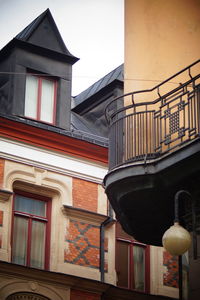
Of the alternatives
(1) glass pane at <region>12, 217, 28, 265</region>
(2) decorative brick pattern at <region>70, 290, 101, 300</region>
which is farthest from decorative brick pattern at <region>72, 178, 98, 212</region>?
(2) decorative brick pattern at <region>70, 290, 101, 300</region>

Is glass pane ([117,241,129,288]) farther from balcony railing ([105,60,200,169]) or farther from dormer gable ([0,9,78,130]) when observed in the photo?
balcony railing ([105,60,200,169])

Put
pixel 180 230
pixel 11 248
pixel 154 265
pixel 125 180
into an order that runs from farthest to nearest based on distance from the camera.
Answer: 1. pixel 154 265
2. pixel 11 248
3. pixel 125 180
4. pixel 180 230

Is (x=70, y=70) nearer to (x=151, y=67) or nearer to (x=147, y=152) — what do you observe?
(x=151, y=67)

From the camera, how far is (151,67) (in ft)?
55.1

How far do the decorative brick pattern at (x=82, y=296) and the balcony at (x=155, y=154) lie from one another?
4.87m

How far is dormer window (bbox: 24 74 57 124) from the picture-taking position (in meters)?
22.3

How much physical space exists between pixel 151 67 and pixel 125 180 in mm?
2566

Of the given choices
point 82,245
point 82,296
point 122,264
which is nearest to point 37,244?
point 82,245

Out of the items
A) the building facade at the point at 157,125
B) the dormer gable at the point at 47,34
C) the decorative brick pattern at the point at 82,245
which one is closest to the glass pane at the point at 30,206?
the decorative brick pattern at the point at 82,245

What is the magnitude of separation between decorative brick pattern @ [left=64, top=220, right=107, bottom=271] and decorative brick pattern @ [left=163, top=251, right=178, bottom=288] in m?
1.90

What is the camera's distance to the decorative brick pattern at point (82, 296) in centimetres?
2102

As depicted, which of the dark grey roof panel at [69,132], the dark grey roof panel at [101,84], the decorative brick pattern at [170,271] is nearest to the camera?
the dark grey roof panel at [69,132]

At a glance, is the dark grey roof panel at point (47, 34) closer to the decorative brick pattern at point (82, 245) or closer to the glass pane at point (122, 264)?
the decorative brick pattern at point (82, 245)

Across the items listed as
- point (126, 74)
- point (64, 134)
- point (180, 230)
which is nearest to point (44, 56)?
point (64, 134)
